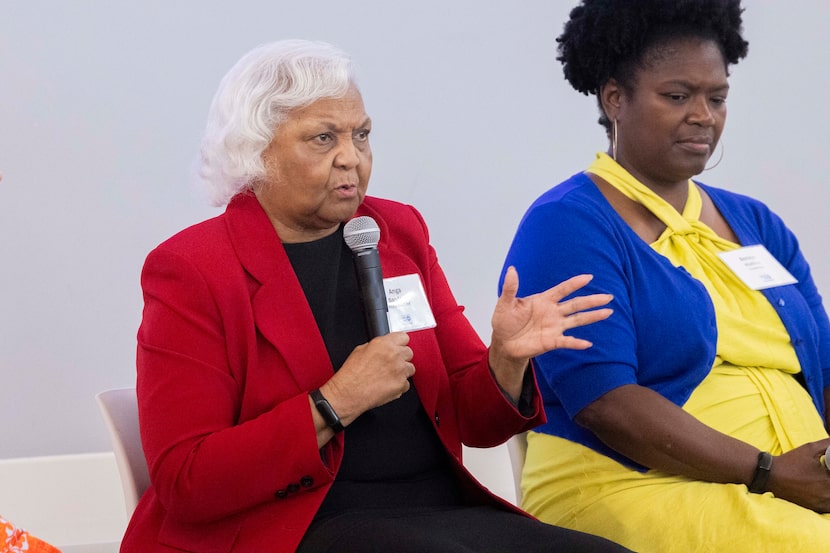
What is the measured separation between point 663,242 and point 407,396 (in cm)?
77

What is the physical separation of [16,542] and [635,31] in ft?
5.74

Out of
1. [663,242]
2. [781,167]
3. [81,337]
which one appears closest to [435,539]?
[663,242]

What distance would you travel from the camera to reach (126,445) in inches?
79.8

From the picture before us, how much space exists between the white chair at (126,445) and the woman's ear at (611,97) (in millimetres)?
1354

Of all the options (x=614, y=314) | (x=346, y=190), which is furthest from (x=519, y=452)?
(x=346, y=190)

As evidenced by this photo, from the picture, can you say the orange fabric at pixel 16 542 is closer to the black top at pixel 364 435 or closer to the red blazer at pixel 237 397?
the red blazer at pixel 237 397

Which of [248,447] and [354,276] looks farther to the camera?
[354,276]

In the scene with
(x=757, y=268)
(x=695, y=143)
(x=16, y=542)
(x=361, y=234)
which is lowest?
(x=16, y=542)

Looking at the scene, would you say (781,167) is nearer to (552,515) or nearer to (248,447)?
(552,515)

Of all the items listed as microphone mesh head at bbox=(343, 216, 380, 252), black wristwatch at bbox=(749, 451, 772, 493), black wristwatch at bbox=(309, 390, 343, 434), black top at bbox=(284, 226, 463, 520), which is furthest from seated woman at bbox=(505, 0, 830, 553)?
black wristwatch at bbox=(309, 390, 343, 434)

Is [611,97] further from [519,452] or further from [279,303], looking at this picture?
[279,303]

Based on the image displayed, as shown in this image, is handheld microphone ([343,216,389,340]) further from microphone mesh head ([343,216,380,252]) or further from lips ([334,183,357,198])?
lips ([334,183,357,198])

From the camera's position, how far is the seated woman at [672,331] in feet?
6.98

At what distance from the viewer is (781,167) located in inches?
161
